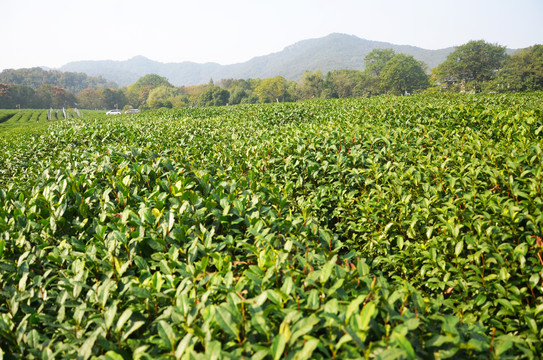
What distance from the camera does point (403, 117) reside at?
6.71 m

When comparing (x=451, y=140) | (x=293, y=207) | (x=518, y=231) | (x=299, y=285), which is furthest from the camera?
(x=451, y=140)

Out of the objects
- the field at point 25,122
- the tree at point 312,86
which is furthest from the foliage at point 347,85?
the field at point 25,122

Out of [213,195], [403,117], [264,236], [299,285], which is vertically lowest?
[299,285]

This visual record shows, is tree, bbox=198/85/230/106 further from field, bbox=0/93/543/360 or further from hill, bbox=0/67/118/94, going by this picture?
hill, bbox=0/67/118/94

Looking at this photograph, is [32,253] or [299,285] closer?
[299,285]

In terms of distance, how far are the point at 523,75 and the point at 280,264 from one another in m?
83.5

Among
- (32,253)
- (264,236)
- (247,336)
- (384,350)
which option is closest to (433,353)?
(384,350)

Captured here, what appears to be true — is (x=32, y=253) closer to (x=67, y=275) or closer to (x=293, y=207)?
(x=67, y=275)

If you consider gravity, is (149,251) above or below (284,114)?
below

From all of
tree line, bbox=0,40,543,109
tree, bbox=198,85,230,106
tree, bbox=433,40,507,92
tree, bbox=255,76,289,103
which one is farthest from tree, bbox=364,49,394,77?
tree, bbox=198,85,230,106

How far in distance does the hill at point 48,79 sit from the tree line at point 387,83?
53927 millimetres

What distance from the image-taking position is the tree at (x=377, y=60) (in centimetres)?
9944

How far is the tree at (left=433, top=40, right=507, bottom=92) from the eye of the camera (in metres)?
74.8

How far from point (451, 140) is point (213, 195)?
3.99 metres
